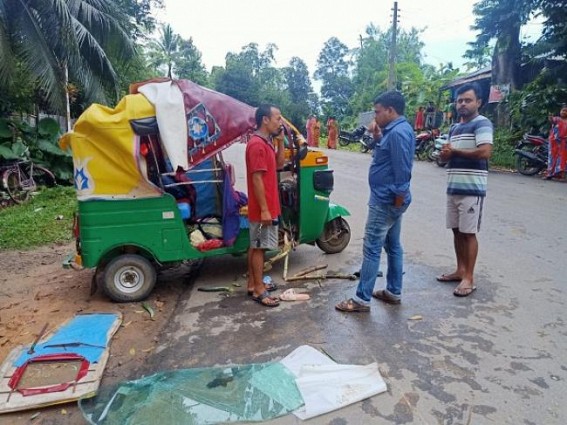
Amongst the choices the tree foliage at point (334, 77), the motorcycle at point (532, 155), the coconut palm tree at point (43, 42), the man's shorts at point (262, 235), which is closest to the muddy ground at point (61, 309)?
the man's shorts at point (262, 235)

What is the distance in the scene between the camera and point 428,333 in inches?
137

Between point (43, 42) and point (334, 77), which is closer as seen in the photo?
point (43, 42)

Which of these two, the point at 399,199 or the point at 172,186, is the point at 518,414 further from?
the point at 172,186

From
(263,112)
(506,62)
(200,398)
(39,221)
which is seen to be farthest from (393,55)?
(200,398)

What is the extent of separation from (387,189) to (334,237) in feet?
6.41

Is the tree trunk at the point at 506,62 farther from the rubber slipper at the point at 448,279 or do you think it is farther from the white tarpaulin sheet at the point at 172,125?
the white tarpaulin sheet at the point at 172,125

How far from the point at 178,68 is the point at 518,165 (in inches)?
1655

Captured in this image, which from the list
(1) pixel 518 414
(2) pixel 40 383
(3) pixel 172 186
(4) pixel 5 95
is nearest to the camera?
(1) pixel 518 414

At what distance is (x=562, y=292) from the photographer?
13.7 feet

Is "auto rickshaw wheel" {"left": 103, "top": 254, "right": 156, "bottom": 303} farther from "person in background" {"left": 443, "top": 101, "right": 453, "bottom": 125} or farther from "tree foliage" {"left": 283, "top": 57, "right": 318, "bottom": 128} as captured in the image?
"tree foliage" {"left": 283, "top": 57, "right": 318, "bottom": 128}

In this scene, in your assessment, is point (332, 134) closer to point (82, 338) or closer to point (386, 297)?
point (386, 297)

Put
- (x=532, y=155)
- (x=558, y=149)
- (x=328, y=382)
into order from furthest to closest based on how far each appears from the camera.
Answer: (x=532, y=155), (x=558, y=149), (x=328, y=382)

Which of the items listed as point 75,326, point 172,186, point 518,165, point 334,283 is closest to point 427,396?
point 334,283

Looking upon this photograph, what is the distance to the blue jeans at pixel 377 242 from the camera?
3.75m
